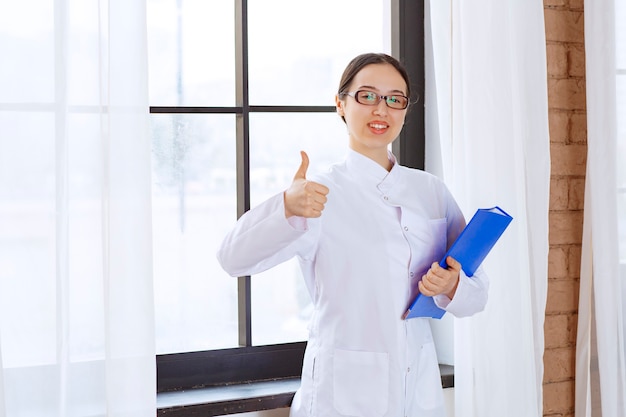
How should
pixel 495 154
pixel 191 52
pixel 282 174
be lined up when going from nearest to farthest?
1. pixel 495 154
2. pixel 191 52
3. pixel 282 174

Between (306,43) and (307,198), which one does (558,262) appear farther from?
(307,198)

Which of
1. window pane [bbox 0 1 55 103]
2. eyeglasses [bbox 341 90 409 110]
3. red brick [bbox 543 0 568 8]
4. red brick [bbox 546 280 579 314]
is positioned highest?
red brick [bbox 543 0 568 8]

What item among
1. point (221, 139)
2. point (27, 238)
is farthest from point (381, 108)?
point (27, 238)

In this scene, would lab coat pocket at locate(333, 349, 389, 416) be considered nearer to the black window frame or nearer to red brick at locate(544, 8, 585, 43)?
the black window frame

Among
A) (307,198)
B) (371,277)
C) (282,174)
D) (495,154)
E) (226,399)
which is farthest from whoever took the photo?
(282,174)

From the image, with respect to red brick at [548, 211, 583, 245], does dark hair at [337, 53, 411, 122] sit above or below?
above

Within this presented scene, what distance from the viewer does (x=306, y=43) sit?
Answer: 8.88ft

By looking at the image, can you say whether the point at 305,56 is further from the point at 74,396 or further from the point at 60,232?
the point at 74,396

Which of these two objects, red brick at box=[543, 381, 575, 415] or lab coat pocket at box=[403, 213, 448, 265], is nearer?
lab coat pocket at box=[403, 213, 448, 265]

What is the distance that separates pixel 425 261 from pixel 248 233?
0.47 m

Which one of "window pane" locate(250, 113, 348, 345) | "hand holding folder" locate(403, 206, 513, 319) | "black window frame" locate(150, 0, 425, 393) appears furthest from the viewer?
"window pane" locate(250, 113, 348, 345)

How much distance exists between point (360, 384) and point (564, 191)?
3.80 ft

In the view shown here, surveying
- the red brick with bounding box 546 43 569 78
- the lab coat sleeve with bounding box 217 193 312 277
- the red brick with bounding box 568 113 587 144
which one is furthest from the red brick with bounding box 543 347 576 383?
the lab coat sleeve with bounding box 217 193 312 277

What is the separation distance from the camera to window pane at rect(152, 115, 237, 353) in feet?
8.20
